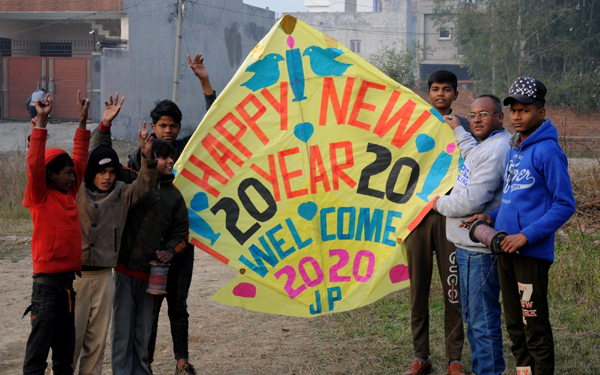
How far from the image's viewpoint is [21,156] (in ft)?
37.6

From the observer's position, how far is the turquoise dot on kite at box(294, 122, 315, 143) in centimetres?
411

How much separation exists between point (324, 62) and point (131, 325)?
80.3 inches

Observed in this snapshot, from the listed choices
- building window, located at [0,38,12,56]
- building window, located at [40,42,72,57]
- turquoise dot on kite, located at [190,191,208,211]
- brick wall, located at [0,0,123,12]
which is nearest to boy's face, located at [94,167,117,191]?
turquoise dot on kite, located at [190,191,208,211]

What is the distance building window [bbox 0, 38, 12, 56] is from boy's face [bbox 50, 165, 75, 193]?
22.1 metres

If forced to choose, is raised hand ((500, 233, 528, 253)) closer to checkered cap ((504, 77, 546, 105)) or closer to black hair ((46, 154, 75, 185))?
checkered cap ((504, 77, 546, 105))

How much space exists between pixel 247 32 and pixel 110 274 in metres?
27.4

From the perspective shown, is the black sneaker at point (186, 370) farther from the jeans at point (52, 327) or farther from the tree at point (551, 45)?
the tree at point (551, 45)

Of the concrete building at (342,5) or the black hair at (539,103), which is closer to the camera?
the black hair at (539,103)

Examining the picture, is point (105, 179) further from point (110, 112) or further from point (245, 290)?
point (245, 290)

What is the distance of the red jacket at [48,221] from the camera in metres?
3.29

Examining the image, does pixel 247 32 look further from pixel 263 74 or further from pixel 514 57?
pixel 263 74

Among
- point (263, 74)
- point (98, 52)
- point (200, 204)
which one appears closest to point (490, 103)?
point (263, 74)

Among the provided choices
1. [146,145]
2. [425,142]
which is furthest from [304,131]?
[146,145]

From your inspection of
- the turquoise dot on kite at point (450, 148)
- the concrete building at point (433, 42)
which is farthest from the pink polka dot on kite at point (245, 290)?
the concrete building at point (433, 42)
